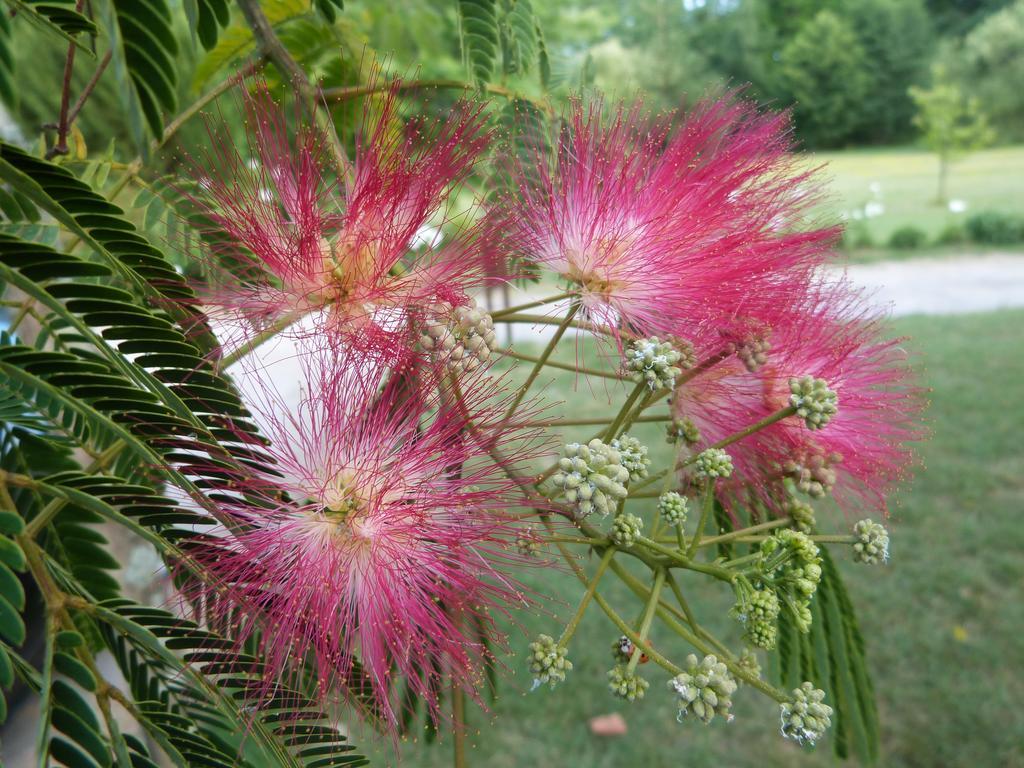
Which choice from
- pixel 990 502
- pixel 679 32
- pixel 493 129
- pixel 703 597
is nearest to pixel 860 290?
pixel 493 129

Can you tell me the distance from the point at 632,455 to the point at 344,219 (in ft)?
1.80

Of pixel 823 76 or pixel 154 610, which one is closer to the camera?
pixel 154 610

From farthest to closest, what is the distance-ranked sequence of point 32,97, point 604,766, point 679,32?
point 679,32, point 32,97, point 604,766

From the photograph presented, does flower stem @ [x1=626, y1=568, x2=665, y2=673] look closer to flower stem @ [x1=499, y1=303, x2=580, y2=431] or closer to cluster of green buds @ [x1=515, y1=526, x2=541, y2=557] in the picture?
cluster of green buds @ [x1=515, y1=526, x2=541, y2=557]

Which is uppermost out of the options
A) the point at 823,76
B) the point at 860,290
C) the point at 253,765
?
the point at 823,76

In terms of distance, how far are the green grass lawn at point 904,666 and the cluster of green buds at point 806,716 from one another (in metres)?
1.68

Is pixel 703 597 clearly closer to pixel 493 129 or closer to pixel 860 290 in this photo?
pixel 860 290

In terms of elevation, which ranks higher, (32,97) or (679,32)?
(679,32)

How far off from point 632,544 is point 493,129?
653 millimetres

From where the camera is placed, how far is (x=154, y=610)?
39.8 inches

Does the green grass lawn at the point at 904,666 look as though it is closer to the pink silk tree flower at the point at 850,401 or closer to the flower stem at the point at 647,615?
the pink silk tree flower at the point at 850,401

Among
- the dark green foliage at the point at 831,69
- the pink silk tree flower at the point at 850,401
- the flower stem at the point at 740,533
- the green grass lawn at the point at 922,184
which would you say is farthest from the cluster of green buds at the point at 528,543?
the dark green foliage at the point at 831,69

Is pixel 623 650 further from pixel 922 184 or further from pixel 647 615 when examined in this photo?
pixel 922 184

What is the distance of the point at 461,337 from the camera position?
0.98 m
